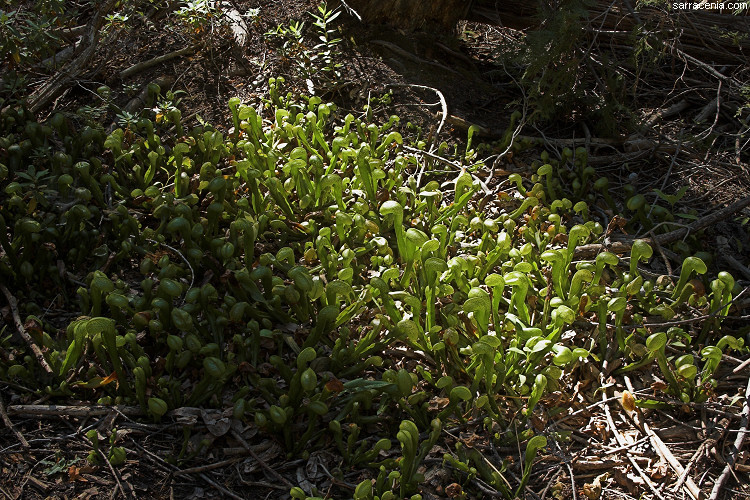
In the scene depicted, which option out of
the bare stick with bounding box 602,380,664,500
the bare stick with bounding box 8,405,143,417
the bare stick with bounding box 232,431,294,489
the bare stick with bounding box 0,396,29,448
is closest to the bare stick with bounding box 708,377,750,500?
the bare stick with bounding box 602,380,664,500

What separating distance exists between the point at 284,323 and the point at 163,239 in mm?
796

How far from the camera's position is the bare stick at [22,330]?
8.46 ft

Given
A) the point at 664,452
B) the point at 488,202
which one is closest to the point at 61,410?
the point at 664,452

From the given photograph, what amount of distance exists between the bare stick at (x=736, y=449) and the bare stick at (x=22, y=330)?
2613mm

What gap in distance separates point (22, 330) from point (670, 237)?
3205mm

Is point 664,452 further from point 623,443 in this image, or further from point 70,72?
point 70,72

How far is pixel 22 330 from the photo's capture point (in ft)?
8.82

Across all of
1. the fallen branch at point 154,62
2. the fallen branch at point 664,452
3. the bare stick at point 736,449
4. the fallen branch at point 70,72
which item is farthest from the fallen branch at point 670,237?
the fallen branch at point 70,72

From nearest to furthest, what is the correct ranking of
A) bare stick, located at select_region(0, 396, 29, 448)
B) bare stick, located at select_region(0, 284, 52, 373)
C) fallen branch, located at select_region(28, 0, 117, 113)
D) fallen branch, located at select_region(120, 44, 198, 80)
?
bare stick, located at select_region(0, 396, 29, 448), bare stick, located at select_region(0, 284, 52, 373), fallen branch, located at select_region(28, 0, 117, 113), fallen branch, located at select_region(120, 44, 198, 80)

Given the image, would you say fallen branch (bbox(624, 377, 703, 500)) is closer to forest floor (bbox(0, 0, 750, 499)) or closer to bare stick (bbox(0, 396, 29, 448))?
forest floor (bbox(0, 0, 750, 499))

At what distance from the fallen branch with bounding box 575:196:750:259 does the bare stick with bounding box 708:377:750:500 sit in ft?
3.06

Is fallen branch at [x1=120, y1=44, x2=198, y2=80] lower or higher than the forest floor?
higher

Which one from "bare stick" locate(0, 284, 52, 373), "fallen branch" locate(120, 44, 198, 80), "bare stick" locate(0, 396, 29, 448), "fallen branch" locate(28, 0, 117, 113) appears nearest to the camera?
"bare stick" locate(0, 396, 29, 448)

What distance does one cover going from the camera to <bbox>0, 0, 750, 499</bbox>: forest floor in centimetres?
234
